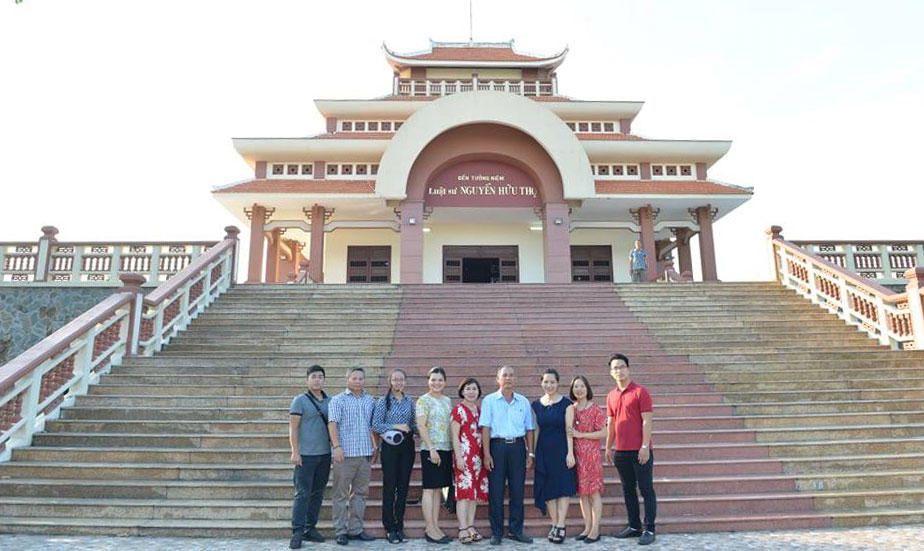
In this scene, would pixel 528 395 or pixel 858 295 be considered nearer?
pixel 528 395

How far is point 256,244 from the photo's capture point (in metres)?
16.0

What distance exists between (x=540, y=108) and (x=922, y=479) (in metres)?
12.2

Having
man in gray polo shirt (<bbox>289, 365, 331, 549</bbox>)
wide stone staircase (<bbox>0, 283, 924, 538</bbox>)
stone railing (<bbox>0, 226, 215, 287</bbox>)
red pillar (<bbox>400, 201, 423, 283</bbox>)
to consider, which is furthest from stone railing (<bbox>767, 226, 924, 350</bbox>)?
stone railing (<bbox>0, 226, 215, 287</bbox>)

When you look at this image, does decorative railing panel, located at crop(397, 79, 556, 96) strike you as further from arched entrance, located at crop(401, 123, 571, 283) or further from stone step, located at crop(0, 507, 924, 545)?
stone step, located at crop(0, 507, 924, 545)

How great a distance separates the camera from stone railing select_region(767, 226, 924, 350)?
8.17 metres

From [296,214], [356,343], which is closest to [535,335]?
[356,343]

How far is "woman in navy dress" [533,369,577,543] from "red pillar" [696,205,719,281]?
13384 mm

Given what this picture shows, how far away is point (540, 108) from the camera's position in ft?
50.4

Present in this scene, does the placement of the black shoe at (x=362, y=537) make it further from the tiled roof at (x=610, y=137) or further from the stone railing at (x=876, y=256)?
the tiled roof at (x=610, y=137)

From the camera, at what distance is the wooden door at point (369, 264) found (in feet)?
59.5

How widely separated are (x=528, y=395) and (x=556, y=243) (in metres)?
8.83

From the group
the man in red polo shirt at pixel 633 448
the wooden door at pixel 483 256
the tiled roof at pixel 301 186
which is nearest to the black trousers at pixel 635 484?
the man in red polo shirt at pixel 633 448

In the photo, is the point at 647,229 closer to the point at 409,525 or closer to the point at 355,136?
the point at 355,136

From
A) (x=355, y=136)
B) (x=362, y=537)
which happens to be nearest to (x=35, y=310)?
(x=355, y=136)
